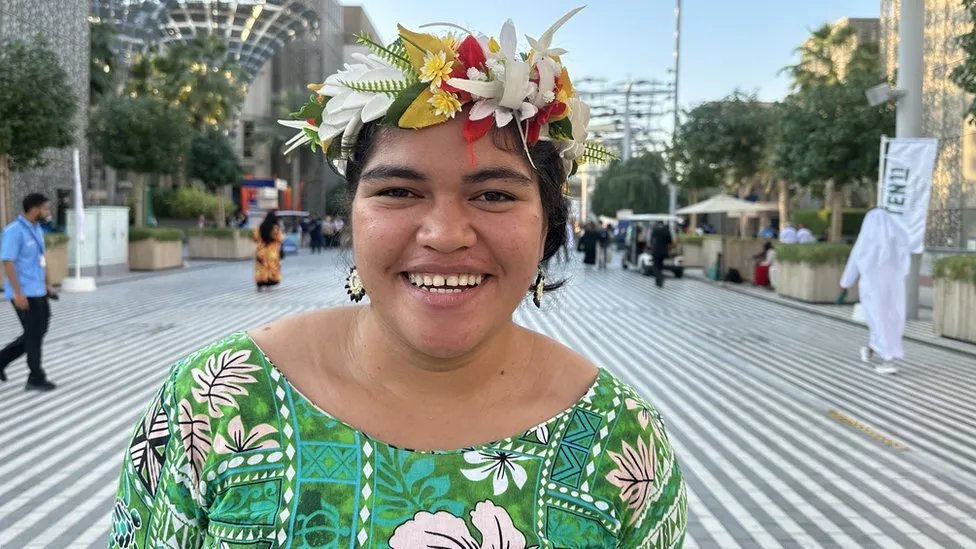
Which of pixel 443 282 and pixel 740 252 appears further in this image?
pixel 740 252

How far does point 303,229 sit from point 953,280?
3362cm

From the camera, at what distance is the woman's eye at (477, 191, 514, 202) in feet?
4.40

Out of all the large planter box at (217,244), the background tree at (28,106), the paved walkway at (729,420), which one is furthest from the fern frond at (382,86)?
the large planter box at (217,244)

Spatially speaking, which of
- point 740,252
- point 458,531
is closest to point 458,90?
point 458,531

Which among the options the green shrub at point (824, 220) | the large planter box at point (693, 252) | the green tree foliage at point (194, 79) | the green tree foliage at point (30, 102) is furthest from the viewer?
the green shrub at point (824, 220)

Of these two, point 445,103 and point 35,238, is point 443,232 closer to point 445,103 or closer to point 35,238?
point 445,103

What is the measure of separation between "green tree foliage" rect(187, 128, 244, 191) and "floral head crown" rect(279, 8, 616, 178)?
132 feet

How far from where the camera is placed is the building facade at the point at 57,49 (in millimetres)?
19478

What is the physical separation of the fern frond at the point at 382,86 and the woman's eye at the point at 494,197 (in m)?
0.21

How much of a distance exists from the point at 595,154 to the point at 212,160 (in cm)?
4075

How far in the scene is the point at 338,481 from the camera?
4.17ft

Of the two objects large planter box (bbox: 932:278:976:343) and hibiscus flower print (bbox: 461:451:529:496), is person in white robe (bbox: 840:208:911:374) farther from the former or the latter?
hibiscus flower print (bbox: 461:451:529:496)

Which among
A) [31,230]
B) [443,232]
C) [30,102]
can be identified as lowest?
[31,230]

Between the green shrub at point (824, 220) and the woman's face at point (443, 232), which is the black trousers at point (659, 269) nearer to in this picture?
the green shrub at point (824, 220)
